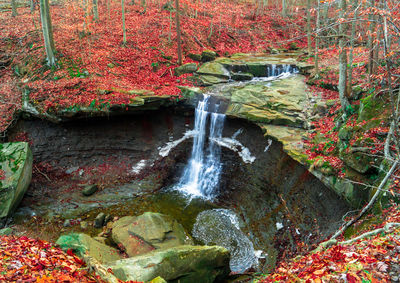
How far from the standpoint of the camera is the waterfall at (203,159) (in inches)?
503

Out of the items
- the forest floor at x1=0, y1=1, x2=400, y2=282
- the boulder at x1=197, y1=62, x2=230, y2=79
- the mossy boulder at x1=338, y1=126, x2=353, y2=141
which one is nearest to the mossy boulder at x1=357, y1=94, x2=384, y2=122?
the forest floor at x1=0, y1=1, x2=400, y2=282

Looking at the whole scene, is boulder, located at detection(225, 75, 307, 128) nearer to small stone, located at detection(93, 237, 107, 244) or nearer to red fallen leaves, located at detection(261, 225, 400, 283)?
red fallen leaves, located at detection(261, 225, 400, 283)

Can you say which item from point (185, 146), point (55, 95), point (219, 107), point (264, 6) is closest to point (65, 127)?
point (55, 95)

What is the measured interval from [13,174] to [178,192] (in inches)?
282

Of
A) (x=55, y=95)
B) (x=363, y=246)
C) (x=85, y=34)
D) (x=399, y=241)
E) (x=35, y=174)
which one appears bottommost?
(x=35, y=174)

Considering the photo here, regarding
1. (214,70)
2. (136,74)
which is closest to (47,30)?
(136,74)

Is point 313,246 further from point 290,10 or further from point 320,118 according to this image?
point 290,10

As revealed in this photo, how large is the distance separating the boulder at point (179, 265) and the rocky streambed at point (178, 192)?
1.2 inches

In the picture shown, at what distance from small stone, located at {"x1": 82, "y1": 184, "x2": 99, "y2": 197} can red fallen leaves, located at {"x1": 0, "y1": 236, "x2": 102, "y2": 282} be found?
6888 millimetres

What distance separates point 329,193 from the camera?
26.4 ft

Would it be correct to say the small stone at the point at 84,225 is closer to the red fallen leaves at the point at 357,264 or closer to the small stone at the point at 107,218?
the small stone at the point at 107,218

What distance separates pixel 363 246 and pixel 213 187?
8641mm

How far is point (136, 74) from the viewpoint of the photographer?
52.0 ft

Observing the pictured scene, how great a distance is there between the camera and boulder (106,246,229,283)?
590 centimetres
